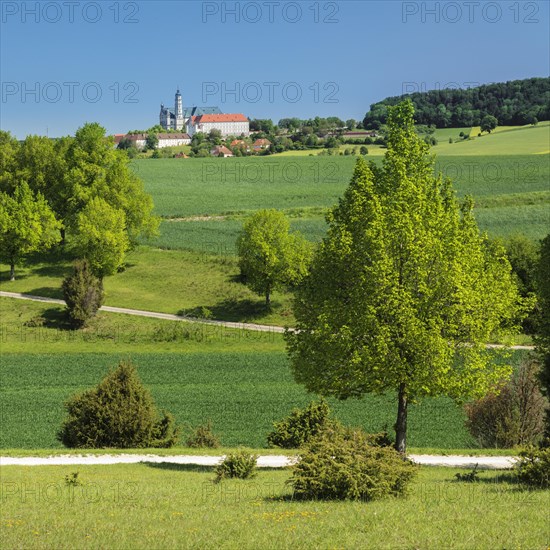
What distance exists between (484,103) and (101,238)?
4251 inches

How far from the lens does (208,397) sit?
132ft

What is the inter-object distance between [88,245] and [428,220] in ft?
150

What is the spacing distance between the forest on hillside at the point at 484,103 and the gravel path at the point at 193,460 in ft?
417

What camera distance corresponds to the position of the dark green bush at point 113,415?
2864cm

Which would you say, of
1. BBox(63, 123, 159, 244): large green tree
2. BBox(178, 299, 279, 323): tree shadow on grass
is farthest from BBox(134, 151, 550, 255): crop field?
BBox(178, 299, 279, 323): tree shadow on grass

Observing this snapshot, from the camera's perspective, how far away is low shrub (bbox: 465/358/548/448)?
30906 millimetres

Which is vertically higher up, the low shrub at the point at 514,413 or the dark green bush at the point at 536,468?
the dark green bush at the point at 536,468

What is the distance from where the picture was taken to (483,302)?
77.6 feet

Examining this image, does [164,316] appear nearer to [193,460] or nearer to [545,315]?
[193,460]

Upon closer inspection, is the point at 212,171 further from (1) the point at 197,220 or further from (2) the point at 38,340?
(2) the point at 38,340

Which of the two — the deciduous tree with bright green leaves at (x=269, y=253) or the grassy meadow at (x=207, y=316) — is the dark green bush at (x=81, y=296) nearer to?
the grassy meadow at (x=207, y=316)

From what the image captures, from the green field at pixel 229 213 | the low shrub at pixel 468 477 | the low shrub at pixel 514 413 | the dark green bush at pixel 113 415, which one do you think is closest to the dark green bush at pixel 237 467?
the low shrub at pixel 468 477

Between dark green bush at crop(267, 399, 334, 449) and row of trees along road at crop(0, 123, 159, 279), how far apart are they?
38293 mm

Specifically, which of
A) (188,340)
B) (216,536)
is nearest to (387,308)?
(216,536)
